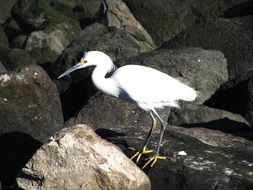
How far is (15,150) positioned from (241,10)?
7645 mm

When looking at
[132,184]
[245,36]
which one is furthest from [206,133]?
[245,36]

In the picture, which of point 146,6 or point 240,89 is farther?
point 146,6

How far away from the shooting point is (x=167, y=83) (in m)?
7.95

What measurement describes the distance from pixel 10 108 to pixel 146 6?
7930 millimetres

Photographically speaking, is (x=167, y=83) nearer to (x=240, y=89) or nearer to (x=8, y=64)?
(x=240, y=89)

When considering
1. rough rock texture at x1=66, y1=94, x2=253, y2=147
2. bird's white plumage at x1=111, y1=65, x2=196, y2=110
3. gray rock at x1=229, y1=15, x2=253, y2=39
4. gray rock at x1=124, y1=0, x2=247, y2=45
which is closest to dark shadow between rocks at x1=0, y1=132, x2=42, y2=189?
rough rock texture at x1=66, y1=94, x2=253, y2=147

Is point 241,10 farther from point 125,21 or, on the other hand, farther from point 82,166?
point 82,166

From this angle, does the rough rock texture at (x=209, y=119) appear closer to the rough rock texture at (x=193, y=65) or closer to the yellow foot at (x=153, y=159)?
the rough rock texture at (x=193, y=65)

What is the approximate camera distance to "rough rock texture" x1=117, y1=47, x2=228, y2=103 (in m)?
10.4

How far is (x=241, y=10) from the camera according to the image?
48.6ft

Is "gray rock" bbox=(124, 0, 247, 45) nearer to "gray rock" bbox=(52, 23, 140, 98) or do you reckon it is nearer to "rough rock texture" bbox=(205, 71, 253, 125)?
"gray rock" bbox=(52, 23, 140, 98)

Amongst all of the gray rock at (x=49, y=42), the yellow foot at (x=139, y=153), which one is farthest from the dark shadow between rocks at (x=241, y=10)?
the yellow foot at (x=139, y=153)

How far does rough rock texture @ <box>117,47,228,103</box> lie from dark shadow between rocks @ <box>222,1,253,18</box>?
3.54m

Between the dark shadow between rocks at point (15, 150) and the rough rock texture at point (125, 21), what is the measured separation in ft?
21.5
